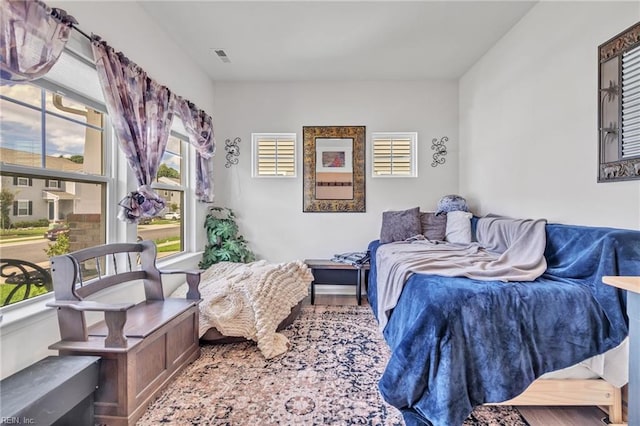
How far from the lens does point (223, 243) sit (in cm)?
378

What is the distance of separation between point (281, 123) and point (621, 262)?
3.61m

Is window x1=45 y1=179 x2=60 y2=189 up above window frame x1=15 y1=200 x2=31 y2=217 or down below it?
above

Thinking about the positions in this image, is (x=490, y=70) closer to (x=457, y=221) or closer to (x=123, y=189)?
(x=457, y=221)

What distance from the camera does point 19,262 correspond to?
171cm

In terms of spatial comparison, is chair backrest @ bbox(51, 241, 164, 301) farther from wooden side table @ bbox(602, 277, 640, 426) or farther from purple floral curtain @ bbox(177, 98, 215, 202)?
wooden side table @ bbox(602, 277, 640, 426)

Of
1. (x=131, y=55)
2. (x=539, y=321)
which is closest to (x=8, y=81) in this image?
(x=131, y=55)

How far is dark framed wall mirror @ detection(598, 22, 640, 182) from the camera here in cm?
171

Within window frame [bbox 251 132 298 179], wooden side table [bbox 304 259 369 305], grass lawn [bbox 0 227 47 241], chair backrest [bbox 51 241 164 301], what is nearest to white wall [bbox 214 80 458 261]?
window frame [bbox 251 132 298 179]

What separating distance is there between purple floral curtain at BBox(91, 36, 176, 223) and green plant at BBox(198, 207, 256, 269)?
1.36 m

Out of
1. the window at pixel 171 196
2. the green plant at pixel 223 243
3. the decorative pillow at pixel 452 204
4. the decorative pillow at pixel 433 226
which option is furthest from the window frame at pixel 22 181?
the decorative pillow at pixel 452 204

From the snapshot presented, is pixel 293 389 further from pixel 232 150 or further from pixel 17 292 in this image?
pixel 232 150

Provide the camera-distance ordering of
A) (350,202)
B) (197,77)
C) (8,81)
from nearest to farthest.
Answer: (8,81)
(197,77)
(350,202)

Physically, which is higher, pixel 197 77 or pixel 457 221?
pixel 197 77

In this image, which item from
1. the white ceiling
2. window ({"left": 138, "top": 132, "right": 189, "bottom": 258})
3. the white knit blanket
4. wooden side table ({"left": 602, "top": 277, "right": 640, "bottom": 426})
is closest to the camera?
wooden side table ({"left": 602, "top": 277, "right": 640, "bottom": 426})
